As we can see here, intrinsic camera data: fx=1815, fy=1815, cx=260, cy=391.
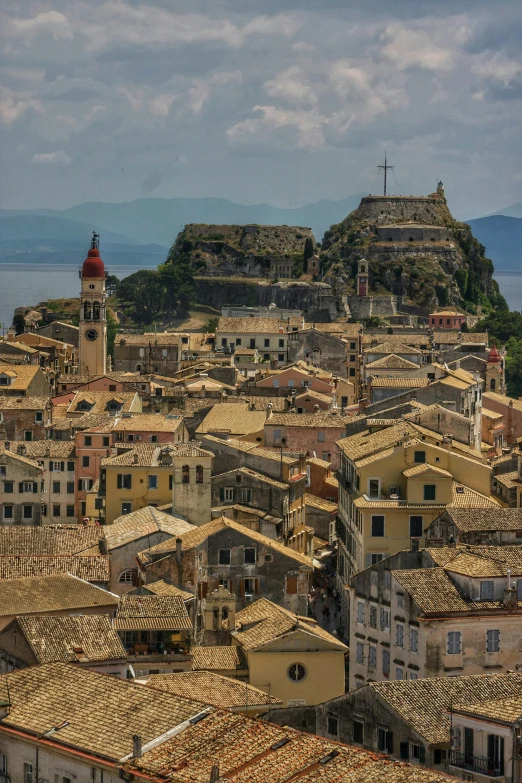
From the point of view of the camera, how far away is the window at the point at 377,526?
54.1m

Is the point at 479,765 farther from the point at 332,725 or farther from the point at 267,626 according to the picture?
the point at 267,626

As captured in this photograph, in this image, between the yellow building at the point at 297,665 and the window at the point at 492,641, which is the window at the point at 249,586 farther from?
the window at the point at 492,641

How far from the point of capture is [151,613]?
138ft

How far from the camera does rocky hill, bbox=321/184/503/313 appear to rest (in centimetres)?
16425

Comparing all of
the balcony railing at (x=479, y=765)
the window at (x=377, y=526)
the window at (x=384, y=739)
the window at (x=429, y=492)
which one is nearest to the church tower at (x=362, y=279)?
the window at (x=429, y=492)

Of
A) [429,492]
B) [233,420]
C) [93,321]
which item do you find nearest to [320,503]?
[233,420]

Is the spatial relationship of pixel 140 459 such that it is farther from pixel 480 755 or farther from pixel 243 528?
pixel 480 755

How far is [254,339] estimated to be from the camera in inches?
4717

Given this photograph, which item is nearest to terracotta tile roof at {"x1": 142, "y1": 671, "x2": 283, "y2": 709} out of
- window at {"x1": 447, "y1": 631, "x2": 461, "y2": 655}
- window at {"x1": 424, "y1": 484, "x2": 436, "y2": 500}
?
window at {"x1": 447, "y1": 631, "x2": 461, "y2": 655}

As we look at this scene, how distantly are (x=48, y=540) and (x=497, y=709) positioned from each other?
2573cm

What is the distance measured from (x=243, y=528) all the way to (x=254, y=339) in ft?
223

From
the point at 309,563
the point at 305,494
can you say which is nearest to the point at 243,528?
the point at 309,563

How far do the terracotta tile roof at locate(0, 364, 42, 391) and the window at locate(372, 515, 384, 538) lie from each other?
3922cm

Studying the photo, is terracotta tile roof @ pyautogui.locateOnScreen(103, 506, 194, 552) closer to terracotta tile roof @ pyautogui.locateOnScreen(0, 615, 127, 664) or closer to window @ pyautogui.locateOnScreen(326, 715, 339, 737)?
terracotta tile roof @ pyautogui.locateOnScreen(0, 615, 127, 664)
